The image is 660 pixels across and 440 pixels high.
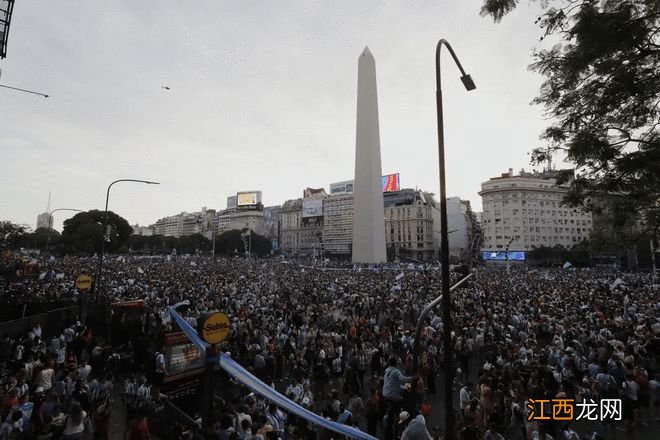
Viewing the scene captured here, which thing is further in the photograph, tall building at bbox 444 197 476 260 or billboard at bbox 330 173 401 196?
tall building at bbox 444 197 476 260

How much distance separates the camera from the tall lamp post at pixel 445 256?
17.6ft

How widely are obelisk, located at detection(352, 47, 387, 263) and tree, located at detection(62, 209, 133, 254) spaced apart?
164 ft

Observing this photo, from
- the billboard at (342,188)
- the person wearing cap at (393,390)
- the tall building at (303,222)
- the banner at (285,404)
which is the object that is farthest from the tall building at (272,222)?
the banner at (285,404)

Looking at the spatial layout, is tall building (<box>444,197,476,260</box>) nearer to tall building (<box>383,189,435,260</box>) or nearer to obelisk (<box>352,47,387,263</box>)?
tall building (<box>383,189,435,260</box>)

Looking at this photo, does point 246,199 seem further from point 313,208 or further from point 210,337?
point 210,337

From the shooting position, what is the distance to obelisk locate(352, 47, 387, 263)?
52.4m

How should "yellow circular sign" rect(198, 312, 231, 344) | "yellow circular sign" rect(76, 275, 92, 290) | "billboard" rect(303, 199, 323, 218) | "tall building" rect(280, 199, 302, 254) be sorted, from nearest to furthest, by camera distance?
"yellow circular sign" rect(198, 312, 231, 344) < "yellow circular sign" rect(76, 275, 92, 290) < "billboard" rect(303, 199, 323, 218) < "tall building" rect(280, 199, 302, 254)

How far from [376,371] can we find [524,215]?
95.3 meters

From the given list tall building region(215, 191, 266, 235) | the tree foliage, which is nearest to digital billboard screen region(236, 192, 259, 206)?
tall building region(215, 191, 266, 235)

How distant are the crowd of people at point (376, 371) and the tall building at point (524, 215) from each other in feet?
259

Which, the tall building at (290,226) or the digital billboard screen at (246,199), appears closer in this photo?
the tall building at (290,226)

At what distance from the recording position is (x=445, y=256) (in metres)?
5.75

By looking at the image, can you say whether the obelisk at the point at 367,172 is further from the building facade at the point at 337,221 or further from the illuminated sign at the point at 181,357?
the building facade at the point at 337,221

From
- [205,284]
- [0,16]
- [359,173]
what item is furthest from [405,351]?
[359,173]
